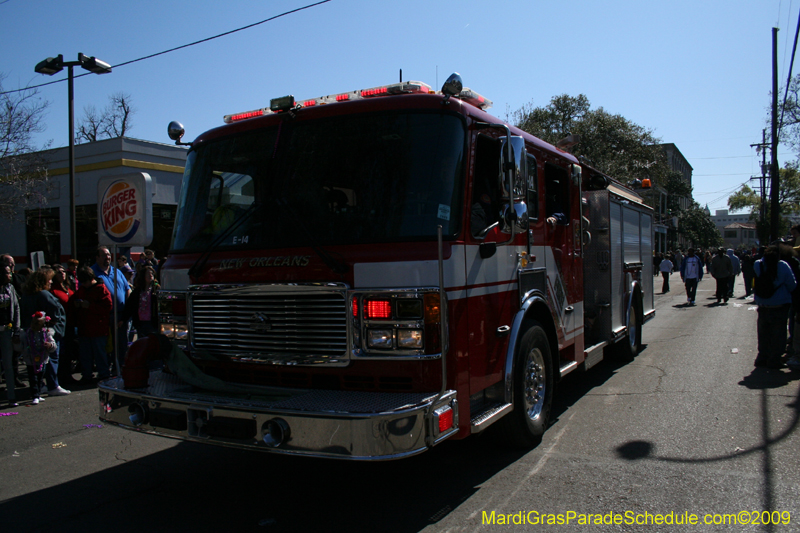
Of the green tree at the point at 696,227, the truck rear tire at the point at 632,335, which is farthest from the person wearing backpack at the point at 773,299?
the green tree at the point at 696,227

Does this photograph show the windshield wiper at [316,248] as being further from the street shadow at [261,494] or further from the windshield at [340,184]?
the street shadow at [261,494]

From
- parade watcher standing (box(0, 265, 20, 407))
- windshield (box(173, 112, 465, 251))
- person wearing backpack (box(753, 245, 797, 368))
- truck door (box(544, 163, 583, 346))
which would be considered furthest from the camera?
person wearing backpack (box(753, 245, 797, 368))

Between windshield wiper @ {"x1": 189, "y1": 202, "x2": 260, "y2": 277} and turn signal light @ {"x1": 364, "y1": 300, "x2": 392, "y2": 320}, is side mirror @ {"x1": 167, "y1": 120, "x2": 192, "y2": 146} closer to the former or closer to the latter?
windshield wiper @ {"x1": 189, "y1": 202, "x2": 260, "y2": 277}

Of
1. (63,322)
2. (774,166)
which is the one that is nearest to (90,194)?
(63,322)

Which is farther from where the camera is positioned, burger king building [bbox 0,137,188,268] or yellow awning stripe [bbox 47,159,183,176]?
burger king building [bbox 0,137,188,268]

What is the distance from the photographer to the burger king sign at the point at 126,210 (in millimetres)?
6219

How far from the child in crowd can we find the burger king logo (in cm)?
161

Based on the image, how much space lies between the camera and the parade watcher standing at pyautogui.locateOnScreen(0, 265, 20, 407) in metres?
6.73

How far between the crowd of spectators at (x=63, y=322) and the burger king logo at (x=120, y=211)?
972 mm

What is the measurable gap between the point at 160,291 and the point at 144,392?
1038mm

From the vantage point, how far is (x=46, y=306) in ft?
23.9

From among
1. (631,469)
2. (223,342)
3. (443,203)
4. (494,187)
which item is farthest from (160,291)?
(631,469)

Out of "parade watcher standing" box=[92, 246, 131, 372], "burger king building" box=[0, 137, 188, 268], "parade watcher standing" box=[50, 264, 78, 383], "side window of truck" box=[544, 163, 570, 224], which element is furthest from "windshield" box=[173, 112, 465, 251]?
"burger king building" box=[0, 137, 188, 268]

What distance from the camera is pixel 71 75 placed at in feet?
42.7
